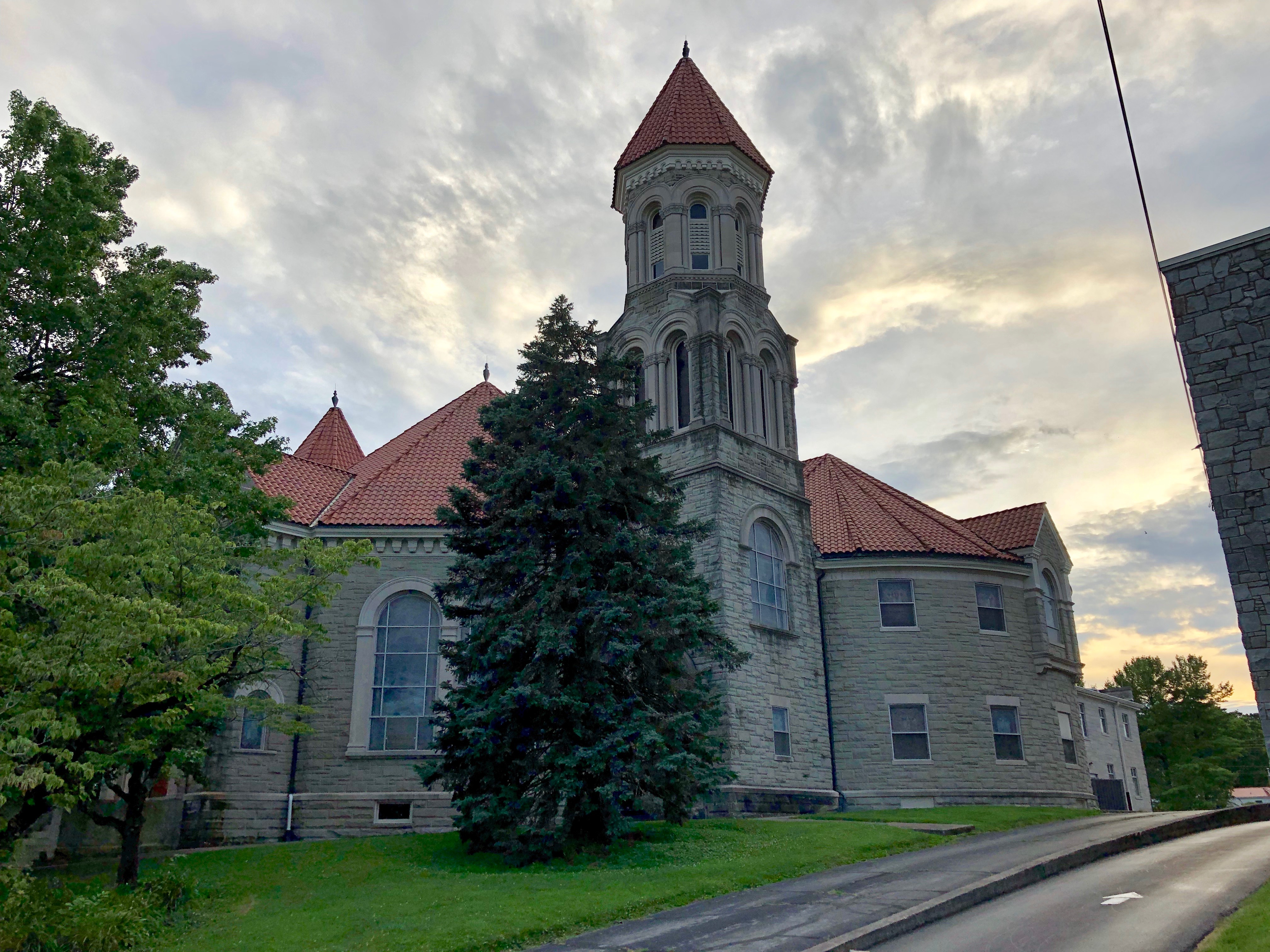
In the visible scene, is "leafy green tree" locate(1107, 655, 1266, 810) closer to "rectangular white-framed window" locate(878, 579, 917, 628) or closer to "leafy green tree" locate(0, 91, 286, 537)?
"rectangular white-framed window" locate(878, 579, 917, 628)

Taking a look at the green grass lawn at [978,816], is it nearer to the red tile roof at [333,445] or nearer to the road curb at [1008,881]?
the road curb at [1008,881]

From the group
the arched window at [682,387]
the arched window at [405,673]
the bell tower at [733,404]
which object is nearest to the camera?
the arched window at [405,673]

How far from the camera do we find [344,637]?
2259 cm

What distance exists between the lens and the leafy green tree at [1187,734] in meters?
56.5

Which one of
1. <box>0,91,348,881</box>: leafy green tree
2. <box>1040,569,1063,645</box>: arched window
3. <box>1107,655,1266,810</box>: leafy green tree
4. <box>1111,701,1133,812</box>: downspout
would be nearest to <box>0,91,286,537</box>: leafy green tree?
<box>0,91,348,881</box>: leafy green tree

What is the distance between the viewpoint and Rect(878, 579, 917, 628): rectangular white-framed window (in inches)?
1024

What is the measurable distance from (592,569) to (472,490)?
3119 mm

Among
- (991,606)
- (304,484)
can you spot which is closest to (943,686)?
(991,606)

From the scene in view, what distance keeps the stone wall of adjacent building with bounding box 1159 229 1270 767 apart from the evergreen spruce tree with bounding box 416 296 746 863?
26.5 ft

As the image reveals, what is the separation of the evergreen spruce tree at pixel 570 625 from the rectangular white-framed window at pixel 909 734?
27.4 ft

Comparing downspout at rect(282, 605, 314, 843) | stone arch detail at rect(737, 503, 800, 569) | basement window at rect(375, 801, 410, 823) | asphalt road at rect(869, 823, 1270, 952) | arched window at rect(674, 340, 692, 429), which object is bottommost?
asphalt road at rect(869, 823, 1270, 952)

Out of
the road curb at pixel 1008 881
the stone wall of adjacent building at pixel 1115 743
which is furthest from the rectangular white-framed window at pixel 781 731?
the stone wall of adjacent building at pixel 1115 743

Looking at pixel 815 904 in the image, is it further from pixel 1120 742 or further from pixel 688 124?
pixel 1120 742

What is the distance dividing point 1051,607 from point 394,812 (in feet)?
60.7
